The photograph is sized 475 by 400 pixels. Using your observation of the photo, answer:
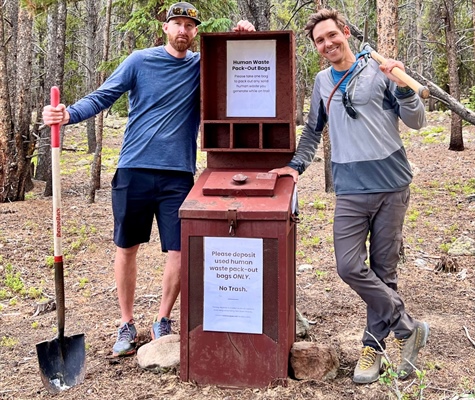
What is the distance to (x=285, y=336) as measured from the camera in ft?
10.9

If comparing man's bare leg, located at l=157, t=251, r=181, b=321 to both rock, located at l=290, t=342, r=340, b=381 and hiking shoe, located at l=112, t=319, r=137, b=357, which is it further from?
rock, located at l=290, t=342, r=340, b=381

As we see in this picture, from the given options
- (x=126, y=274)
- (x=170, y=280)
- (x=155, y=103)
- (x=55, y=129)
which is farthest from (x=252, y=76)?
(x=126, y=274)

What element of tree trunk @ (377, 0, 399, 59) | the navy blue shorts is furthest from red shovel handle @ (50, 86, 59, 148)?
tree trunk @ (377, 0, 399, 59)

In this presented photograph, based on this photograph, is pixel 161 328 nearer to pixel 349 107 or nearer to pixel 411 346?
pixel 411 346

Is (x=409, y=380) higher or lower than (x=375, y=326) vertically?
lower

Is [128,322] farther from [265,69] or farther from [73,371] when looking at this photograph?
[265,69]

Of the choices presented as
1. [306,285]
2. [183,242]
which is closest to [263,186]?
[183,242]

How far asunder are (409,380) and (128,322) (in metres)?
1.95

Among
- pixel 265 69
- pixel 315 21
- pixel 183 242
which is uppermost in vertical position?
pixel 315 21

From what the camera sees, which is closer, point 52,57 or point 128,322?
point 128,322

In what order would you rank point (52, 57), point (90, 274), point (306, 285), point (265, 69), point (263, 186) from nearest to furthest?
point (263, 186)
point (265, 69)
point (306, 285)
point (90, 274)
point (52, 57)

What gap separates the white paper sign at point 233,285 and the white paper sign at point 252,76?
1007mm

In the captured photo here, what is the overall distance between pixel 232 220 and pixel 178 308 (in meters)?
2.09

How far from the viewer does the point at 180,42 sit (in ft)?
12.3
